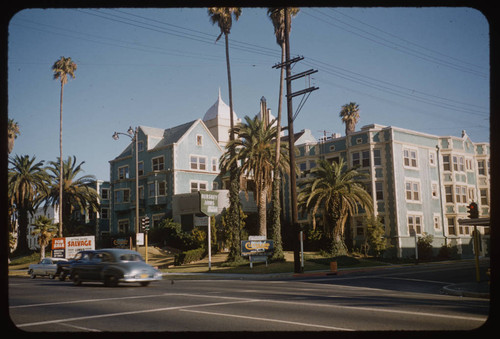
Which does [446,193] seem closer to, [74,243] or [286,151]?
[286,151]

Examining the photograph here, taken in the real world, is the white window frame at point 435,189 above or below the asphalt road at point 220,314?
above

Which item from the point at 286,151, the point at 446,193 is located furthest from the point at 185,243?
the point at 446,193

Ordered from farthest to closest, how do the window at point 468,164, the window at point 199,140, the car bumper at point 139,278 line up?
the window at point 199,140 < the window at point 468,164 < the car bumper at point 139,278

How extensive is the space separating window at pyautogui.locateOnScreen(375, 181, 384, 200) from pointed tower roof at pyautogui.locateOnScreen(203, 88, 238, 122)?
30957 mm

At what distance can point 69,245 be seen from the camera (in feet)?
142

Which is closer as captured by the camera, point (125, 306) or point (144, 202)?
point (125, 306)

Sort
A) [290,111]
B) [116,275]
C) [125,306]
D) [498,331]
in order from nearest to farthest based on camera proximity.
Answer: [498,331]
[125,306]
[116,275]
[290,111]

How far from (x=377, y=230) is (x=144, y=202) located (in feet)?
104

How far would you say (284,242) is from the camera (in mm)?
56812

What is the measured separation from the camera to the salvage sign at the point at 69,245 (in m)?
42.7

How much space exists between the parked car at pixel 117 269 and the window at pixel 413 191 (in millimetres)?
38953

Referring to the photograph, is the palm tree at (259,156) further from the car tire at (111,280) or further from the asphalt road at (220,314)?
the asphalt road at (220,314)

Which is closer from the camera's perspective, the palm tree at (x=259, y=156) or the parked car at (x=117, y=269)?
the parked car at (x=117, y=269)

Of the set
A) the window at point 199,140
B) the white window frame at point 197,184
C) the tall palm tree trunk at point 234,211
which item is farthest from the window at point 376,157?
the window at point 199,140
